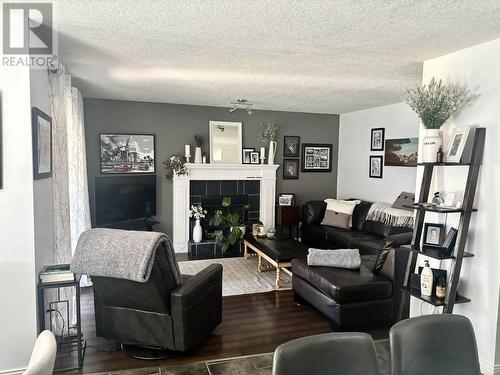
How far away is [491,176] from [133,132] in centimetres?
494

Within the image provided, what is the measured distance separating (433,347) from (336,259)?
2100mm

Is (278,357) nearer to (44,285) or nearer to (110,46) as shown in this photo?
(44,285)

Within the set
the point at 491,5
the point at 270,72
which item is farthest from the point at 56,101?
the point at 491,5

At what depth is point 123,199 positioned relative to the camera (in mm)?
5539

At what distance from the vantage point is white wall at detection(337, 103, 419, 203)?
18.3 feet

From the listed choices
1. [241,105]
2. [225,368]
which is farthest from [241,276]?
[241,105]

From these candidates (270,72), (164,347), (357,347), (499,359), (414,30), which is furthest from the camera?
(270,72)

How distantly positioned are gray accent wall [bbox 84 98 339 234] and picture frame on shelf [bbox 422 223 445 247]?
4033 millimetres

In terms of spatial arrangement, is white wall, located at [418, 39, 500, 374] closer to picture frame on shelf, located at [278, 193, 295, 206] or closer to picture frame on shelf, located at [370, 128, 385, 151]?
picture frame on shelf, located at [370, 128, 385, 151]

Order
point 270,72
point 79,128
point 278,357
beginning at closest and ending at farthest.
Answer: point 278,357, point 270,72, point 79,128

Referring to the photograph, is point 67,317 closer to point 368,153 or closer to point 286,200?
→ point 286,200

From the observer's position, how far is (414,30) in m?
2.49

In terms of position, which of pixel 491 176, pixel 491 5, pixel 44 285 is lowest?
pixel 44 285

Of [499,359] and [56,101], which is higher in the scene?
[56,101]
